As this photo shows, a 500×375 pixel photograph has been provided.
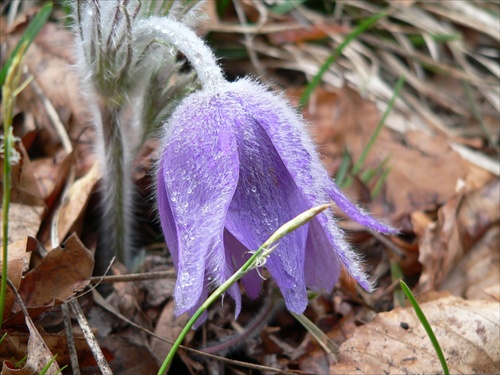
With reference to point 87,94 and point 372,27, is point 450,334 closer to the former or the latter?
point 87,94

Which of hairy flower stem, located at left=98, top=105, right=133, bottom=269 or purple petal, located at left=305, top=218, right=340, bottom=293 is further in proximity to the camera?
hairy flower stem, located at left=98, top=105, right=133, bottom=269

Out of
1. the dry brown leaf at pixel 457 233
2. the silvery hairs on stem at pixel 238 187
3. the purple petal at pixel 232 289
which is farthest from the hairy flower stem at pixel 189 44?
the dry brown leaf at pixel 457 233

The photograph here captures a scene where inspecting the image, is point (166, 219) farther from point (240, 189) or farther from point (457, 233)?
point (457, 233)

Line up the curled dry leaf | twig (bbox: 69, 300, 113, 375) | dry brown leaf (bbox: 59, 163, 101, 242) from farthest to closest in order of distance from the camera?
1. dry brown leaf (bbox: 59, 163, 101, 242)
2. the curled dry leaf
3. twig (bbox: 69, 300, 113, 375)

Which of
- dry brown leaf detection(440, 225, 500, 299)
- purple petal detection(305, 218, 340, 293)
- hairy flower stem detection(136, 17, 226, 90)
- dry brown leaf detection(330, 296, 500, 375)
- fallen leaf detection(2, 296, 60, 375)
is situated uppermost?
hairy flower stem detection(136, 17, 226, 90)

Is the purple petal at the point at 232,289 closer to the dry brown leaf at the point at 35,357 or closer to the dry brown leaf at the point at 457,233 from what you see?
the dry brown leaf at the point at 35,357

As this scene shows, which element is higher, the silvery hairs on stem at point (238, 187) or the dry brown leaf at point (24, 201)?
the silvery hairs on stem at point (238, 187)

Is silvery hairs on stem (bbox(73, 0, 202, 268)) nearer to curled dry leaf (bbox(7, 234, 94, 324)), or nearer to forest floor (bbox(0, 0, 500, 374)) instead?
forest floor (bbox(0, 0, 500, 374))

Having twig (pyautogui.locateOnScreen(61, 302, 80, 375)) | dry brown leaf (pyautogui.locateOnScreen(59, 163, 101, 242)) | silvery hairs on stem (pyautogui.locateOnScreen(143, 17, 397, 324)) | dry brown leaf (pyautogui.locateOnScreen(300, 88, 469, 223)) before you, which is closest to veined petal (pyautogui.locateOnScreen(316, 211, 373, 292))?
silvery hairs on stem (pyautogui.locateOnScreen(143, 17, 397, 324))
